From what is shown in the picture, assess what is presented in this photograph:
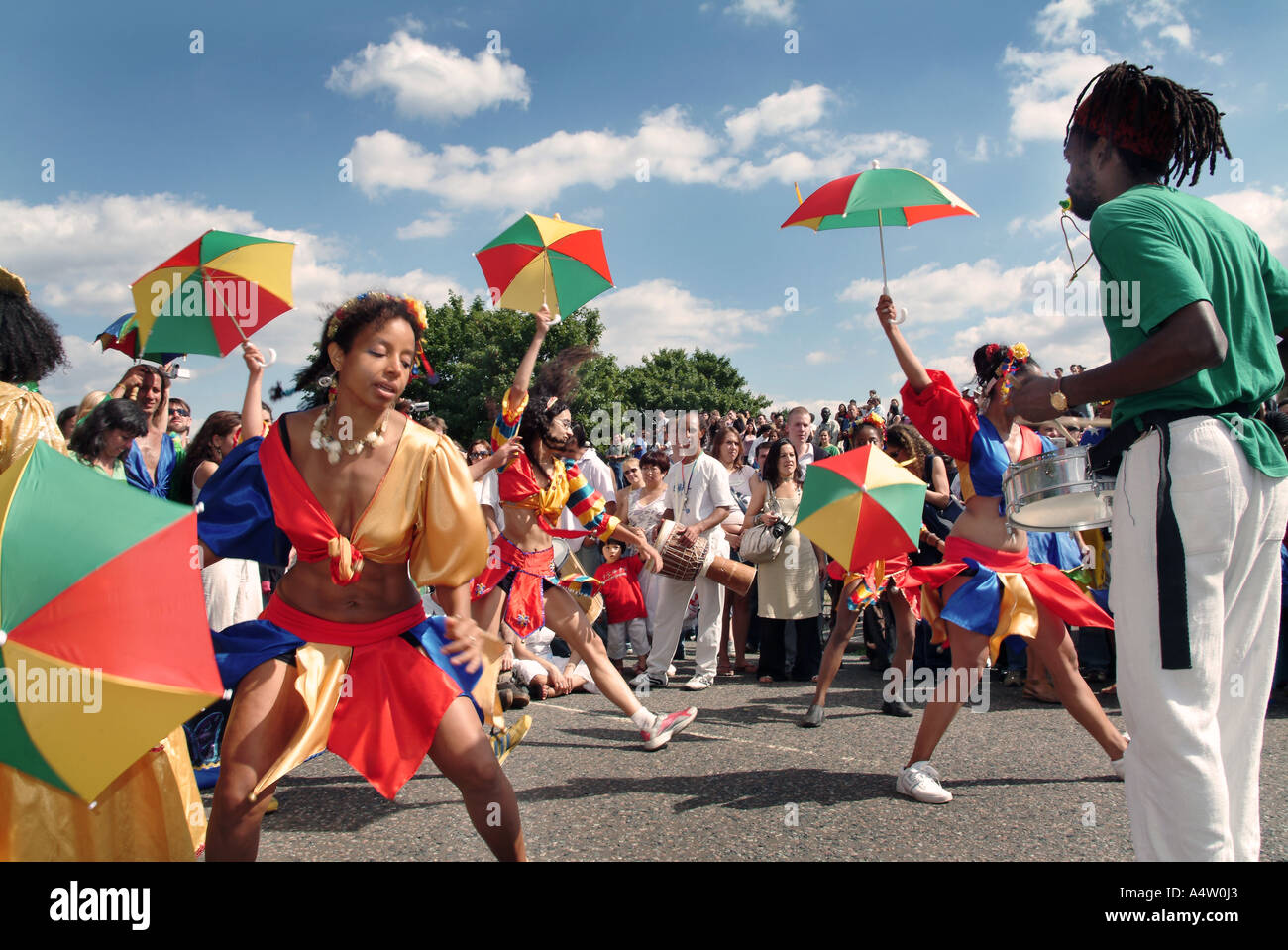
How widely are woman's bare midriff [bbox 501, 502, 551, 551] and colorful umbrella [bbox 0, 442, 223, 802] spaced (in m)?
3.62

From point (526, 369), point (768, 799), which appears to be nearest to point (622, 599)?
point (526, 369)

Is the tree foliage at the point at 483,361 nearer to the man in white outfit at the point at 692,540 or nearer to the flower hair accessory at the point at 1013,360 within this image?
the man in white outfit at the point at 692,540

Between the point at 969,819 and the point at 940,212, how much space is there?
11.4 feet

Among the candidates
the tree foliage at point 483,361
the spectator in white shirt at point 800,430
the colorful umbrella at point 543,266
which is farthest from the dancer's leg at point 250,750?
the tree foliage at point 483,361

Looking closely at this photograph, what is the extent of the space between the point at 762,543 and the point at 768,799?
357 centimetres

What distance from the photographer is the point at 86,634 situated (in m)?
1.75

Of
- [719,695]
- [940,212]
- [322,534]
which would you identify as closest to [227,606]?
[322,534]

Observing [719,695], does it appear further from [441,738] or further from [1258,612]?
[1258,612]

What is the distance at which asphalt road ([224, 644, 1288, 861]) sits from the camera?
3.44 m

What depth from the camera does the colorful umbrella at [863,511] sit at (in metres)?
4.74

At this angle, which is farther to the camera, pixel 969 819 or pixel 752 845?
pixel 969 819

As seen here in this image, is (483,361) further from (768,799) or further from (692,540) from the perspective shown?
(768,799)

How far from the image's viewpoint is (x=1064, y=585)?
13.6ft
